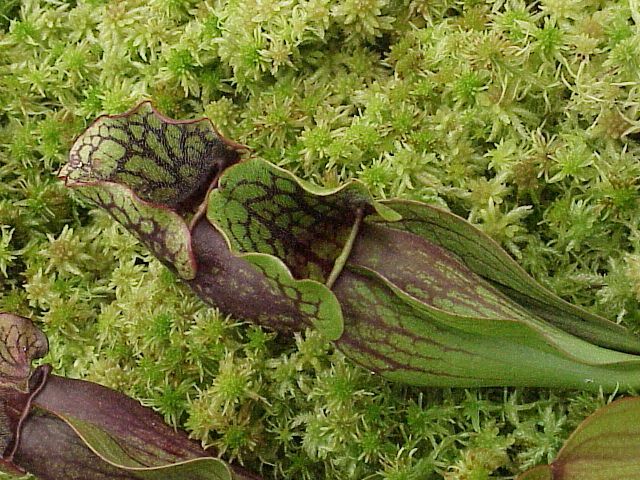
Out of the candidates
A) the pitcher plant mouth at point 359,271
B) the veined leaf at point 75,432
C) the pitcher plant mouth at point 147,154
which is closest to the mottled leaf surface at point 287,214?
the pitcher plant mouth at point 359,271

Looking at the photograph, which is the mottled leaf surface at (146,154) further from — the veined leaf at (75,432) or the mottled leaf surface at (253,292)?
the veined leaf at (75,432)

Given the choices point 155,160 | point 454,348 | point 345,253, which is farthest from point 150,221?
point 454,348

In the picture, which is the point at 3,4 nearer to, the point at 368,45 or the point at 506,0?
the point at 368,45

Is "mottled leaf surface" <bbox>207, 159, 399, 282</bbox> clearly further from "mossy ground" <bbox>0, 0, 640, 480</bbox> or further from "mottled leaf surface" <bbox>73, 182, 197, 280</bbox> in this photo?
"mossy ground" <bbox>0, 0, 640, 480</bbox>

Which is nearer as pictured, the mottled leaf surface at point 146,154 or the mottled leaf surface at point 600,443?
the mottled leaf surface at point 600,443

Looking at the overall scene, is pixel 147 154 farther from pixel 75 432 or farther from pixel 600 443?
pixel 600 443

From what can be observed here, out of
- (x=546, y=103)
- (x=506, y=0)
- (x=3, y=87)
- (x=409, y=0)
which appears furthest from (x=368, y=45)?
(x=3, y=87)

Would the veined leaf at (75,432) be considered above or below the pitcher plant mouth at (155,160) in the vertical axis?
below
